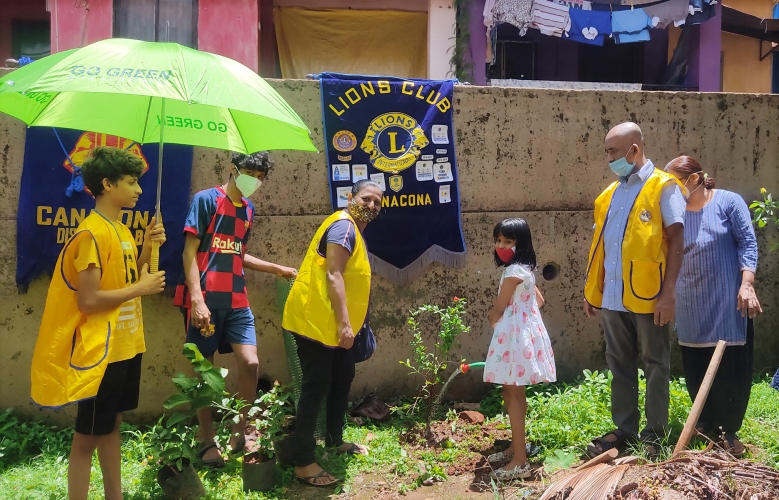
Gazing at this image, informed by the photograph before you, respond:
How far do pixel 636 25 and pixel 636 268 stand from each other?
22.9 ft

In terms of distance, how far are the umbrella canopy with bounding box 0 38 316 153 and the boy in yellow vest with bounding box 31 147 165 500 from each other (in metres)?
0.39

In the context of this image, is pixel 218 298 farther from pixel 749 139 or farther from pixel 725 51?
pixel 725 51

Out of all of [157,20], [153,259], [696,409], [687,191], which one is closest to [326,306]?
[153,259]

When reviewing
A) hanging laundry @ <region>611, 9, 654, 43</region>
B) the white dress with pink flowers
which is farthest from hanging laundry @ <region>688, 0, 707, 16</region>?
the white dress with pink flowers

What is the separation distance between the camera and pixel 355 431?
4.32 metres

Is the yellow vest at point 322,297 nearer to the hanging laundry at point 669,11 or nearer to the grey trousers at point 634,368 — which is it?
the grey trousers at point 634,368

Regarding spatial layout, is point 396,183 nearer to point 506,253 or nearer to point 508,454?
point 506,253

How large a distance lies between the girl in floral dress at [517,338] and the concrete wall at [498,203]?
3.81 feet

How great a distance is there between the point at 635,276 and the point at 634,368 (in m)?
0.63

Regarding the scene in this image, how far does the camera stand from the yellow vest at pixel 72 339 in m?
2.88

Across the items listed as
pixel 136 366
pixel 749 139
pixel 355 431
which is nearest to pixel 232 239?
pixel 136 366

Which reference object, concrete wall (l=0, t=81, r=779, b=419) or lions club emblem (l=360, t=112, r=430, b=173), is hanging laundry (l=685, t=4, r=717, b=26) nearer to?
concrete wall (l=0, t=81, r=779, b=419)

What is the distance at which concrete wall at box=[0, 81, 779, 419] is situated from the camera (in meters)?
4.43

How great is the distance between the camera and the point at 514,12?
9.09m
